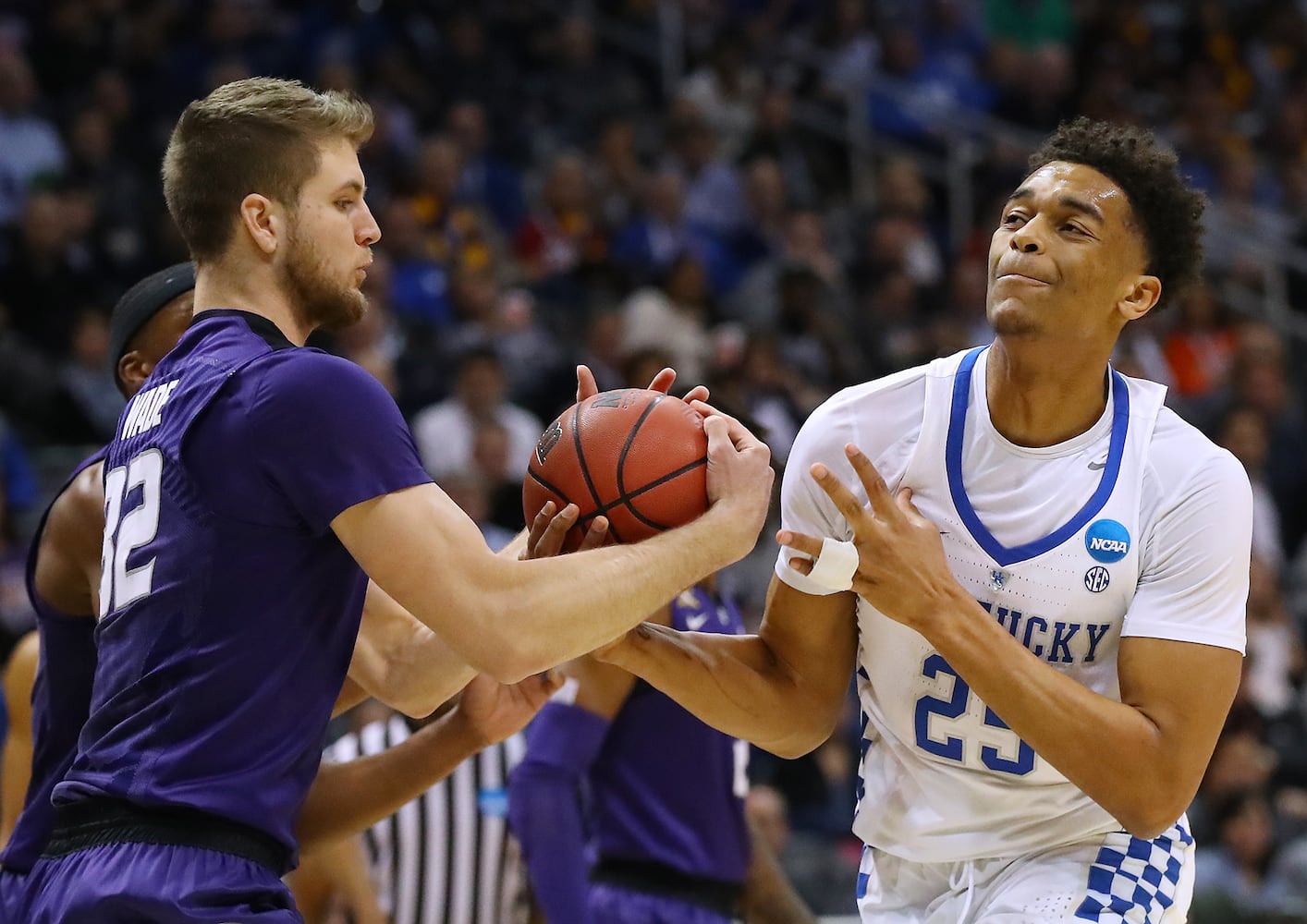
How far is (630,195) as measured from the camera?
12.1 meters

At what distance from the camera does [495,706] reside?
3.60m

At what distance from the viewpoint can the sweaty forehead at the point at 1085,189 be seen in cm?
361

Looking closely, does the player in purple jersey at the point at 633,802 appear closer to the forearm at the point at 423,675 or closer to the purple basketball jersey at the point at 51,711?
→ the forearm at the point at 423,675

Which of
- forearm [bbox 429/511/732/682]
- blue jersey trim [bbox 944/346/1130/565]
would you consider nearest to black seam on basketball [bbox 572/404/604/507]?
forearm [bbox 429/511/732/682]

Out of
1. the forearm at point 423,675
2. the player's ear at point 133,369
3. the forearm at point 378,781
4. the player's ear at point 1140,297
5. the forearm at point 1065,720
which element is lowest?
the forearm at point 378,781

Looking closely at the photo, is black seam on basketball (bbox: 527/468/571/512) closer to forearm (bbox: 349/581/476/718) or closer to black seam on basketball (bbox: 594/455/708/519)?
black seam on basketball (bbox: 594/455/708/519)

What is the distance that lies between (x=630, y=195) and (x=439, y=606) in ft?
31.4

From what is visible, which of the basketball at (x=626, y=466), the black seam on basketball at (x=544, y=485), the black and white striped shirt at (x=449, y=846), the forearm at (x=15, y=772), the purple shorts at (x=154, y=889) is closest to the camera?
the purple shorts at (x=154, y=889)

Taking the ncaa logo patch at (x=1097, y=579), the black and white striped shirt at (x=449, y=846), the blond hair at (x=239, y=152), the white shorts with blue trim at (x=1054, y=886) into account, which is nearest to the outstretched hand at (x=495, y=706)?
the white shorts with blue trim at (x=1054, y=886)

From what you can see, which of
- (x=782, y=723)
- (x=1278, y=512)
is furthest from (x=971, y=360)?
(x=1278, y=512)

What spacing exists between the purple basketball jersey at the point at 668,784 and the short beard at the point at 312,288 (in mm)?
1643

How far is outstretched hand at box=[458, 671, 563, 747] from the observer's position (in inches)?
142

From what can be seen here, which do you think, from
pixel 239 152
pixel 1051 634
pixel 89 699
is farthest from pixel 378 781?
pixel 1051 634

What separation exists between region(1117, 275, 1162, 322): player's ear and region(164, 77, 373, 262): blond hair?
5.78ft
